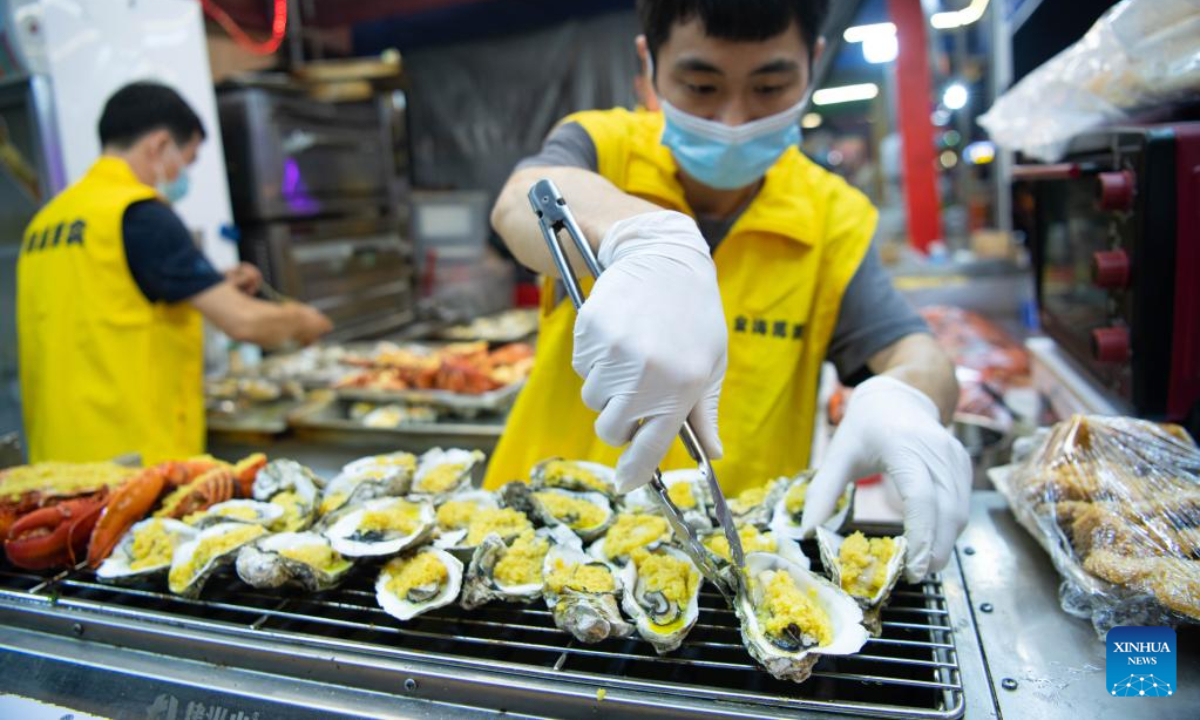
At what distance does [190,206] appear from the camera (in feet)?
13.7

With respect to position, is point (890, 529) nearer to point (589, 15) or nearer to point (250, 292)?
point (250, 292)

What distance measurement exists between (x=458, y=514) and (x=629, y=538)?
0.34 m

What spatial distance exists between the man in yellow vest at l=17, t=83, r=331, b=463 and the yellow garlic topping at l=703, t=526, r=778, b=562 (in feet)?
7.96

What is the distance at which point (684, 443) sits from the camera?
1078 mm

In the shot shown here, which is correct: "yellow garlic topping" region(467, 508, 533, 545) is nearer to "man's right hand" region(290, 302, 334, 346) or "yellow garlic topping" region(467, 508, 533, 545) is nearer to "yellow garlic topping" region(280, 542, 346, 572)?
"yellow garlic topping" region(280, 542, 346, 572)

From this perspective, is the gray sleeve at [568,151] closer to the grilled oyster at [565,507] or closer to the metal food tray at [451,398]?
the grilled oyster at [565,507]

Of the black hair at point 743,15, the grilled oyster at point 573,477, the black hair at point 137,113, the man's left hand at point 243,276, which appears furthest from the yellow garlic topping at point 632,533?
the man's left hand at point 243,276

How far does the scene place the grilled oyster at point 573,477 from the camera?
1.43 meters

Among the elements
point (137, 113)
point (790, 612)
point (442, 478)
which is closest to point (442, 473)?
point (442, 478)

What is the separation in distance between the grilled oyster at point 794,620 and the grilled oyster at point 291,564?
667 millimetres

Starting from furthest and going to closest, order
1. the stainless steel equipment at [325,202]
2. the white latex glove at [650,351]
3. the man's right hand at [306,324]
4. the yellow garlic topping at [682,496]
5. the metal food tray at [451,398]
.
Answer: the stainless steel equipment at [325,202] → the man's right hand at [306,324] → the metal food tray at [451,398] → the yellow garlic topping at [682,496] → the white latex glove at [650,351]

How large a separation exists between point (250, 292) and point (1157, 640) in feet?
12.7

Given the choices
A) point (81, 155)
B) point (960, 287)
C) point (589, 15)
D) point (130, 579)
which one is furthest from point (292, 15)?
point (130, 579)

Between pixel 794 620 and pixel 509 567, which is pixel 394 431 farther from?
pixel 794 620
